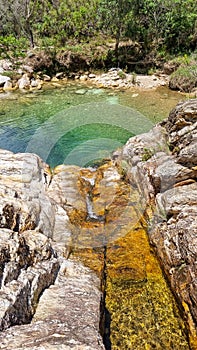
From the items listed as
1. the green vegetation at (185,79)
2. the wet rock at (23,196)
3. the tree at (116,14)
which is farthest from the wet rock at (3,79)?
the wet rock at (23,196)

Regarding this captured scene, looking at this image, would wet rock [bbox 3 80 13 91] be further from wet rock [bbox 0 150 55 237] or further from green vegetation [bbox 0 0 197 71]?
wet rock [bbox 0 150 55 237]

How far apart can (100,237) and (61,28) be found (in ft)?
81.7

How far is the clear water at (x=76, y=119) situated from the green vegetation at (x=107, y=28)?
699cm

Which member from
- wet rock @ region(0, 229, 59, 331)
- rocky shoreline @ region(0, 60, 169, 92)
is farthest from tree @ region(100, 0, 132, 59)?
wet rock @ region(0, 229, 59, 331)

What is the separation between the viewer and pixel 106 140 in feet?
40.2

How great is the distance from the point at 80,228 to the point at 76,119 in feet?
28.9

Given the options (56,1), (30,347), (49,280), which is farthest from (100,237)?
(56,1)

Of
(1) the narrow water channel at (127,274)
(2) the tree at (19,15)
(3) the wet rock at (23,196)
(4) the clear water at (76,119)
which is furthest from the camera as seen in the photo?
(2) the tree at (19,15)

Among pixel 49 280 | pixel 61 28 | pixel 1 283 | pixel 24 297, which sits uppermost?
pixel 61 28

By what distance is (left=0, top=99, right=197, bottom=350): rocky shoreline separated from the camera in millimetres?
3406

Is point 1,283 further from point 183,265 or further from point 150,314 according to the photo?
point 183,265

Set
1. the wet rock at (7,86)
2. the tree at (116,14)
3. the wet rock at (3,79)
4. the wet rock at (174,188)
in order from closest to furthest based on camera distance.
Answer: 1. the wet rock at (174,188)
2. the wet rock at (7,86)
3. the wet rock at (3,79)
4. the tree at (116,14)

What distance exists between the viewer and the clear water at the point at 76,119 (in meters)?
11.6

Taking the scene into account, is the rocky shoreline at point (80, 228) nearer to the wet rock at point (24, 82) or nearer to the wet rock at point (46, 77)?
the wet rock at point (24, 82)
